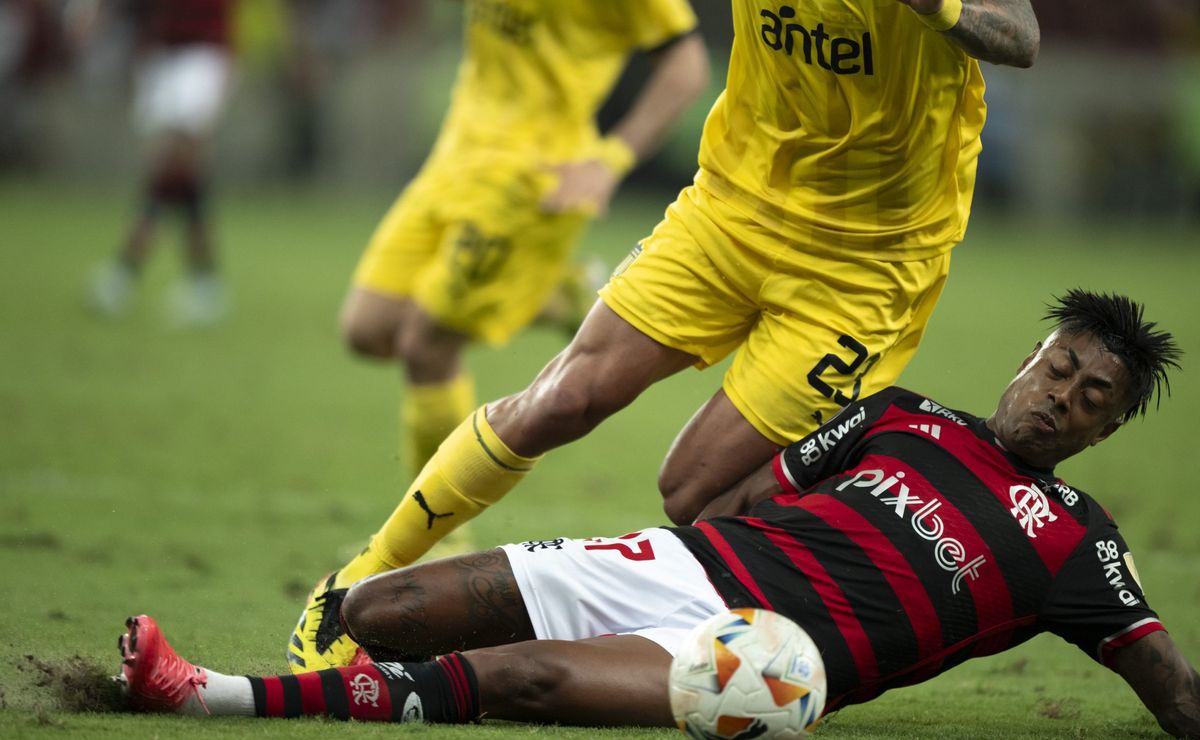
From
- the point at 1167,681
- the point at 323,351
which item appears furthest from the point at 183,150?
the point at 1167,681

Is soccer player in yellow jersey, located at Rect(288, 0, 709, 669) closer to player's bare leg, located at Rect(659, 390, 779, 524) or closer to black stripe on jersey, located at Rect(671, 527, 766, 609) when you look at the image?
player's bare leg, located at Rect(659, 390, 779, 524)

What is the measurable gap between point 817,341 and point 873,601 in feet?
2.99

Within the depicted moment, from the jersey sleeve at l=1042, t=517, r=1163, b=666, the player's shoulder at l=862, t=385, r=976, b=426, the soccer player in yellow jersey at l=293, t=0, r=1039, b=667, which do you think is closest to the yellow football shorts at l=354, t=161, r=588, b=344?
the soccer player in yellow jersey at l=293, t=0, r=1039, b=667

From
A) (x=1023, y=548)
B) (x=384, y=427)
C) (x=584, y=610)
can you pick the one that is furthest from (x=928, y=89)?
(x=384, y=427)

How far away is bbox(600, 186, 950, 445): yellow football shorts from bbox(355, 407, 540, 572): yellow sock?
480 mm

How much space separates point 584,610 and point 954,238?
5.07ft

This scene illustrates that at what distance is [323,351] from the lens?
10117 millimetres

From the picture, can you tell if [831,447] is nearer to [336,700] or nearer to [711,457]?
[711,457]

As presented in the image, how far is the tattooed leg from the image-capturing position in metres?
3.46

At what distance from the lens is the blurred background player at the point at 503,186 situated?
18.7 ft

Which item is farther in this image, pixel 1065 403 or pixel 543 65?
pixel 543 65

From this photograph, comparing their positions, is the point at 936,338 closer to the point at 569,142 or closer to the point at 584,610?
the point at 569,142

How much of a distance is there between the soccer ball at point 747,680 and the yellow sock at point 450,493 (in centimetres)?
117

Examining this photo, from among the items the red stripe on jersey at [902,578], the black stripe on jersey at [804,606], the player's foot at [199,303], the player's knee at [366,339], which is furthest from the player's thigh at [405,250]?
the player's foot at [199,303]
